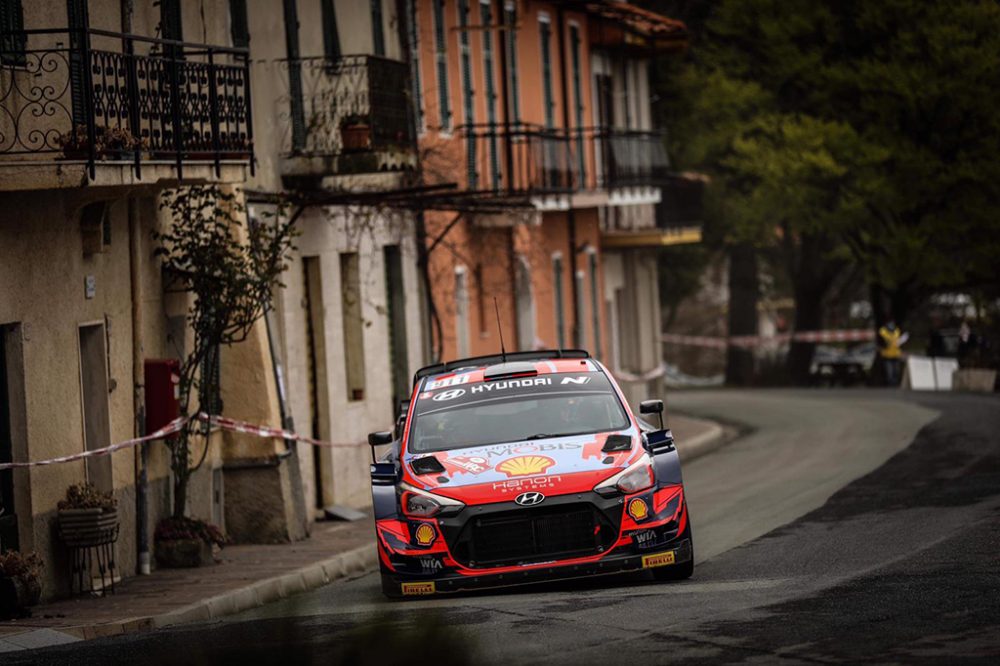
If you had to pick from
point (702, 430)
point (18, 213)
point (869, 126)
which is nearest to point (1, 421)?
point (18, 213)

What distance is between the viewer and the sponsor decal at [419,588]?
49.0 feet

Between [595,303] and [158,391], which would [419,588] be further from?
[595,303]

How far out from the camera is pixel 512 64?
3675 centimetres

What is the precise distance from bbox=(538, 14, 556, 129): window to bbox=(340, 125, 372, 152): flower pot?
521 inches

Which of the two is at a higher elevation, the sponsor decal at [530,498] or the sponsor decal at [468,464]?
the sponsor decal at [468,464]

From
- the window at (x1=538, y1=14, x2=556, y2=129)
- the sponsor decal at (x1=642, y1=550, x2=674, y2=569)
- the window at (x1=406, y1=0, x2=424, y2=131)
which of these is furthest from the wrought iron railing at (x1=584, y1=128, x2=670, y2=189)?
the sponsor decal at (x1=642, y1=550, x2=674, y2=569)

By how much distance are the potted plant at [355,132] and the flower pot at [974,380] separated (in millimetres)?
23977

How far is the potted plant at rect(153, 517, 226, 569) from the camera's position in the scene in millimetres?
19750

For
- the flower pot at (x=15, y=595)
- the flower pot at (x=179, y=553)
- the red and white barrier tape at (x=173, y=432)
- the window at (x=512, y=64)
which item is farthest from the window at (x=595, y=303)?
the flower pot at (x=15, y=595)

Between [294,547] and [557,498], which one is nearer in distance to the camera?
[557,498]

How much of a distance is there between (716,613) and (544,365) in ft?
14.7

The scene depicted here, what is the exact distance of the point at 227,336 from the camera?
67.5ft

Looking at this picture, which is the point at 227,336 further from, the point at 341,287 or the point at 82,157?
the point at 341,287

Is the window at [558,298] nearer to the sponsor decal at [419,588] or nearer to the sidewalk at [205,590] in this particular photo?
the sidewalk at [205,590]
